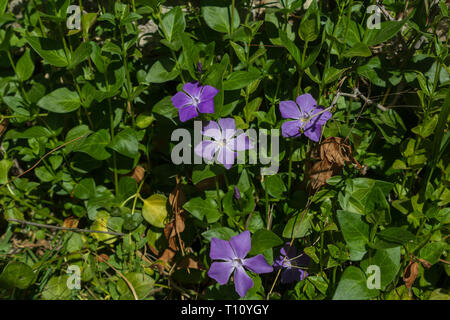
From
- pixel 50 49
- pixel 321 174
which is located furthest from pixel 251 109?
pixel 50 49

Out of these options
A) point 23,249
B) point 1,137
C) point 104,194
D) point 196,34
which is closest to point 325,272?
point 104,194

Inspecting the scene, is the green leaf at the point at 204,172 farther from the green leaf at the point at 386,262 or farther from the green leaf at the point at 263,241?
the green leaf at the point at 386,262

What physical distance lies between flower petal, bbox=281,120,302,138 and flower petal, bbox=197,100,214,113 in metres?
0.36

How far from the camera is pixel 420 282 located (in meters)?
1.94

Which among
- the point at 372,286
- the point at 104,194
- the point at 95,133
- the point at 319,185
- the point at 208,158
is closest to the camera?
the point at 372,286

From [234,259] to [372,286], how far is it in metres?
0.56

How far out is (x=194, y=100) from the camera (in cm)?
177

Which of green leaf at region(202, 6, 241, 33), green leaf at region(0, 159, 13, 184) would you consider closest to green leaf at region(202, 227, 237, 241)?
green leaf at region(202, 6, 241, 33)

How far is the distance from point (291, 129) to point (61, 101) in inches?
46.9

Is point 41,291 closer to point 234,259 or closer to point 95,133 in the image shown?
point 95,133

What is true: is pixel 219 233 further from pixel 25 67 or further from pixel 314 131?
pixel 25 67

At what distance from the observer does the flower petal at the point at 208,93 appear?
170 cm

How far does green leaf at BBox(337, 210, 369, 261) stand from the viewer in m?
1.67

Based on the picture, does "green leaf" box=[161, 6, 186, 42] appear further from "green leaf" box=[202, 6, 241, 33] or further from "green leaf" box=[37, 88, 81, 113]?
"green leaf" box=[37, 88, 81, 113]
